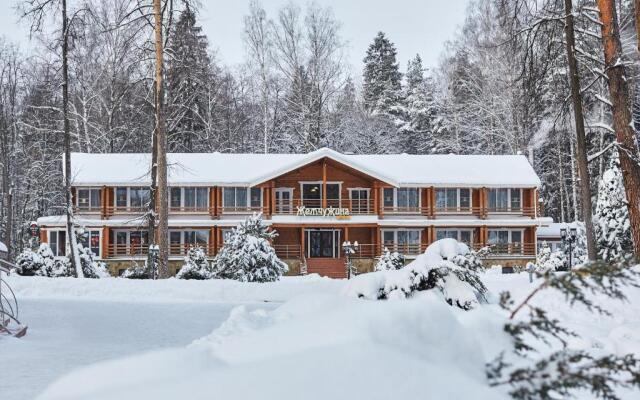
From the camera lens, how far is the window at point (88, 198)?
1276 inches

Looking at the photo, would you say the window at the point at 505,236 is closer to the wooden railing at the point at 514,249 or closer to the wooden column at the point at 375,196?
the wooden railing at the point at 514,249

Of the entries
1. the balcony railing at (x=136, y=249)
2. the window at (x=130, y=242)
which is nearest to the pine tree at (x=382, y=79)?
the balcony railing at (x=136, y=249)

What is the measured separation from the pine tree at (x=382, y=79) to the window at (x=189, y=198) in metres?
20.1

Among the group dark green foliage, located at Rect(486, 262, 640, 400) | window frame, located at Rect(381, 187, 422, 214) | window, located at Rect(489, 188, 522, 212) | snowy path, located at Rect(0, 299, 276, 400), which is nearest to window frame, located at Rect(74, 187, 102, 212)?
window frame, located at Rect(381, 187, 422, 214)

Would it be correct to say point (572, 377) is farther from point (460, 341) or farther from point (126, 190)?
point (126, 190)

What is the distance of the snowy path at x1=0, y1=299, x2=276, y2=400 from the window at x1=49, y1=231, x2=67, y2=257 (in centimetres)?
1767

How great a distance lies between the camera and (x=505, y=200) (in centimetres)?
3416

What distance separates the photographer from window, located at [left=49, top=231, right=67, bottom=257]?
31.3 meters

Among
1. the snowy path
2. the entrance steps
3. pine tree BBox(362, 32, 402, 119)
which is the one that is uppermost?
pine tree BBox(362, 32, 402, 119)

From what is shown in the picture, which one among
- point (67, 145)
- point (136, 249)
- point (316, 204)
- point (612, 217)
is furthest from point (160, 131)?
point (612, 217)

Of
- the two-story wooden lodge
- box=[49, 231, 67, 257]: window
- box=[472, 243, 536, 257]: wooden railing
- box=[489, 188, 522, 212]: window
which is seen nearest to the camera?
the two-story wooden lodge

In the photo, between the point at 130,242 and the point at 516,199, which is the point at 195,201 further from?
the point at 516,199

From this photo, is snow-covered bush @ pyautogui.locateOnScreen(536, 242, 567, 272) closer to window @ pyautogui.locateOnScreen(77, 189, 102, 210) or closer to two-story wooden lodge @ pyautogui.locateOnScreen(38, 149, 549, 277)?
two-story wooden lodge @ pyautogui.locateOnScreen(38, 149, 549, 277)

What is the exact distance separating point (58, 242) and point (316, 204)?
13.8 meters
